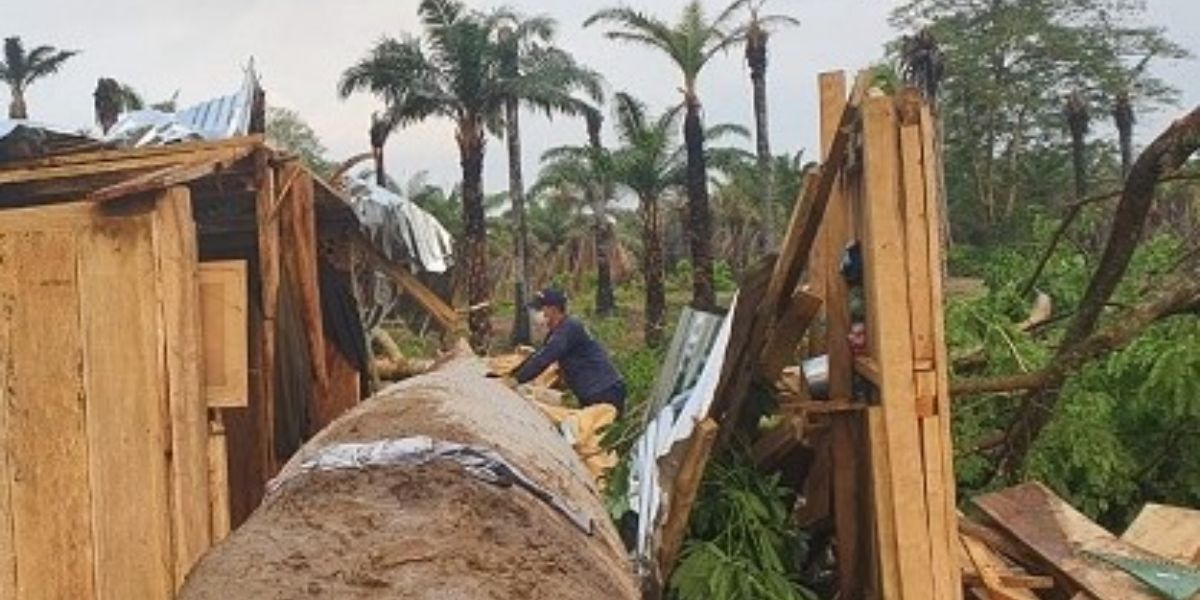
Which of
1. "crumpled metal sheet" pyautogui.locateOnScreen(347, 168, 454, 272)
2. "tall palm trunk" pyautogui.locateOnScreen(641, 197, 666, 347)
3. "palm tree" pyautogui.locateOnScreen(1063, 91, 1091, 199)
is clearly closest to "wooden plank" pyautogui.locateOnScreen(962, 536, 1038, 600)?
"crumpled metal sheet" pyautogui.locateOnScreen(347, 168, 454, 272)

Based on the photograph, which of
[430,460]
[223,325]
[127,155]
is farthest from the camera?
[127,155]

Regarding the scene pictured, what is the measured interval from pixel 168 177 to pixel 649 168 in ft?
70.9

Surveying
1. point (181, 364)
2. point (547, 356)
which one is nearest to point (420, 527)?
point (181, 364)

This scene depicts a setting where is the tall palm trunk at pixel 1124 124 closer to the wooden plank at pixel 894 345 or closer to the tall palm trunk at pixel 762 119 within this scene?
the tall palm trunk at pixel 762 119

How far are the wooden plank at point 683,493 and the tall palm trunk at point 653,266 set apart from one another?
787 inches

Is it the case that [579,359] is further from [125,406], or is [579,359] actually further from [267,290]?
[125,406]

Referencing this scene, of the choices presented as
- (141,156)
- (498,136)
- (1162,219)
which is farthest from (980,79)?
(141,156)

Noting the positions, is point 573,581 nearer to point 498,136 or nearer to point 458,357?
point 458,357

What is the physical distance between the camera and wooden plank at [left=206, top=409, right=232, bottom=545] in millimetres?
4648

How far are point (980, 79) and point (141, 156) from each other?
31.3m

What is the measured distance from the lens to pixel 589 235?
1345 inches

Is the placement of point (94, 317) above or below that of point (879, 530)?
above

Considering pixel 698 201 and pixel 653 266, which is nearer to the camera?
pixel 698 201

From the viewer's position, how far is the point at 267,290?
5930 mm
